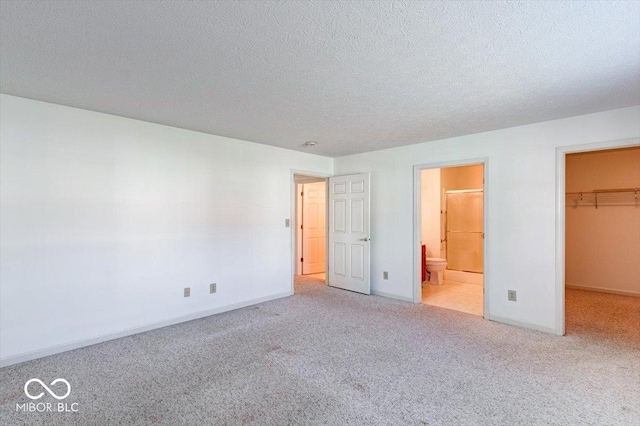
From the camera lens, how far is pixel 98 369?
2.62 m

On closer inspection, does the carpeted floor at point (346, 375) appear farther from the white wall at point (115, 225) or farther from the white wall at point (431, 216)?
the white wall at point (431, 216)

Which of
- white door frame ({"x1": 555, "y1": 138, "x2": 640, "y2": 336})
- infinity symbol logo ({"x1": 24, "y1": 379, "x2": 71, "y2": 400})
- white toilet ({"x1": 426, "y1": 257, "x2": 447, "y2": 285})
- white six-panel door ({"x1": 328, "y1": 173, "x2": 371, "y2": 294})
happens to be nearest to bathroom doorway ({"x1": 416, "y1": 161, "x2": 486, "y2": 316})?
white toilet ({"x1": 426, "y1": 257, "x2": 447, "y2": 285})

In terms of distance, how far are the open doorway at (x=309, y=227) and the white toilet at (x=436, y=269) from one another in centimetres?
215

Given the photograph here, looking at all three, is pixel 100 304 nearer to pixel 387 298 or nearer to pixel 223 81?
pixel 223 81

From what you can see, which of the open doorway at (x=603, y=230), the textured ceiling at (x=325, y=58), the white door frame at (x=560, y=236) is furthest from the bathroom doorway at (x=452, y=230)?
the textured ceiling at (x=325, y=58)

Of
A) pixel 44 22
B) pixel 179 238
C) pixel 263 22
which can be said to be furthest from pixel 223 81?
pixel 179 238

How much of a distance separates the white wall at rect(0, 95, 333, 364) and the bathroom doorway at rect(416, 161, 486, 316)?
3.21m

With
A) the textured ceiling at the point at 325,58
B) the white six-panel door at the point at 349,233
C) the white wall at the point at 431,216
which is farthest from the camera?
the white wall at the point at 431,216

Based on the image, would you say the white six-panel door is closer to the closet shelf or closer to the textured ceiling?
the textured ceiling

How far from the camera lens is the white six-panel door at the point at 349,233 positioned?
508 centimetres

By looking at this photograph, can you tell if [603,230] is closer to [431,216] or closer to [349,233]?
[431,216]

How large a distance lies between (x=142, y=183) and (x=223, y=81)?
1.80 meters

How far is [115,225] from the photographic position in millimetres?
3297

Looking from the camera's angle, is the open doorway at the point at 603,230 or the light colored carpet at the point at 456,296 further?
the open doorway at the point at 603,230
